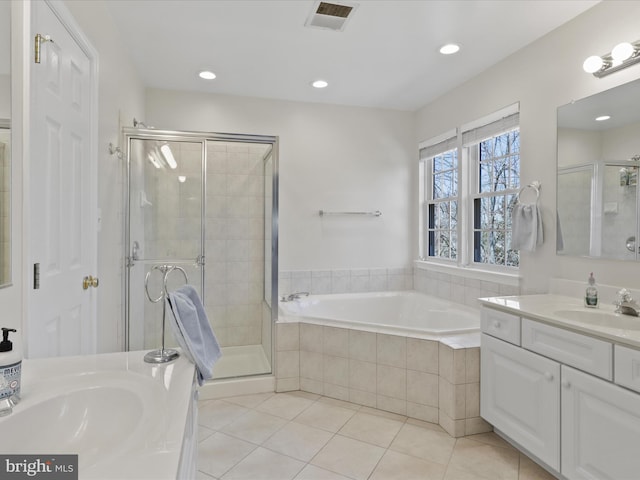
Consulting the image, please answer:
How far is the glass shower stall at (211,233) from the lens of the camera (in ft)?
9.36

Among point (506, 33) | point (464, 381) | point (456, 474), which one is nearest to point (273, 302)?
point (464, 381)

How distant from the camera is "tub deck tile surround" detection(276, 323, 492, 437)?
7.73 ft

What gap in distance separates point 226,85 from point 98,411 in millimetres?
3040

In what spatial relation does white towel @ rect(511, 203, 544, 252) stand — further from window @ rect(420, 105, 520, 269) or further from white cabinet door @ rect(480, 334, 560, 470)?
white cabinet door @ rect(480, 334, 560, 470)

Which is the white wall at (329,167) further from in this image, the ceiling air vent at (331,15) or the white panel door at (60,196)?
the white panel door at (60,196)

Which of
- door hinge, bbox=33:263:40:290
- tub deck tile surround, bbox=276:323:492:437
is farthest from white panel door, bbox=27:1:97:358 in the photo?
tub deck tile surround, bbox=276:323:492:437

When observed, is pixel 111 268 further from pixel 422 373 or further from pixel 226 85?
pixel 422 373

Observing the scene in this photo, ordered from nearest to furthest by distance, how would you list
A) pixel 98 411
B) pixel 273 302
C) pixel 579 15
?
pixel 98 411 → pixel 579 15 → pixel 273 302

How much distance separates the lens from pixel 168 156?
2893 millimetres

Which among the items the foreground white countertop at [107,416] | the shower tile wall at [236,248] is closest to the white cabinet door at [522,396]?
the foreground white countertop at [107,416]

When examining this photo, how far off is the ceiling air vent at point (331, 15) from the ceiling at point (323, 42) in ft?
0.13

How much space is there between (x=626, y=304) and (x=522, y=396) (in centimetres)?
69

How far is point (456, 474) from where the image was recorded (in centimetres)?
198

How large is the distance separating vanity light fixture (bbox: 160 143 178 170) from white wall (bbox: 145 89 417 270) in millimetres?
732
